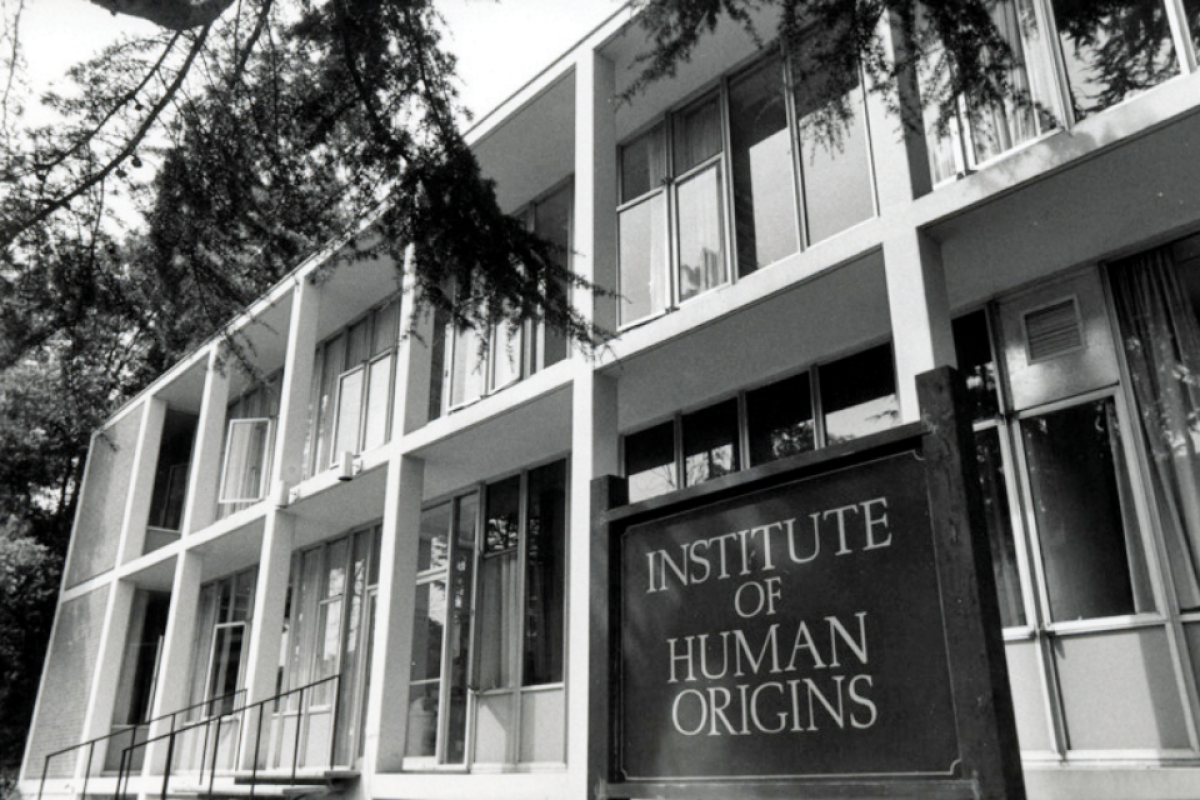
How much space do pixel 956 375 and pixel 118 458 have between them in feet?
59.7

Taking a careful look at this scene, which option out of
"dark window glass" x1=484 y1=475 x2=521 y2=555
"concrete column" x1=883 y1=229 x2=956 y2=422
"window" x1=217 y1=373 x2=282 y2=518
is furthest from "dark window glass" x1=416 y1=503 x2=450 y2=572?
"concrete column" x1=883 y1=229 x2=956 y2=422

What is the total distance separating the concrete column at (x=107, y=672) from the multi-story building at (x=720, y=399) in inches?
73.6

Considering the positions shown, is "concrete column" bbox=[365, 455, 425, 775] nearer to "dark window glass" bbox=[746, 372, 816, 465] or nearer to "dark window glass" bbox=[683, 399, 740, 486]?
"dark window glass" bbox=[683, 399, 740, 486]

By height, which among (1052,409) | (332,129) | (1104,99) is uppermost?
(1104,99)

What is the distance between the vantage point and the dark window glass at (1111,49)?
5898 mm

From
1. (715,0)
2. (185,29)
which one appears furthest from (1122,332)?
(185,29)

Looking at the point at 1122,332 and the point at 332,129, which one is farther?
the point at 1122,332

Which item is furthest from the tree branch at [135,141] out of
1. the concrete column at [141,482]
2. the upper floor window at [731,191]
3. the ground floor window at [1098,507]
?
the concrete column at [141,482]

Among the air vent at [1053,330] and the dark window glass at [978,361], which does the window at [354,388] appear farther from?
the air vent at [1053,330]

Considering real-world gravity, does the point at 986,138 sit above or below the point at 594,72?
below

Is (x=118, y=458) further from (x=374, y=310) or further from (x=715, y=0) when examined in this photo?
(x=715, y=0)

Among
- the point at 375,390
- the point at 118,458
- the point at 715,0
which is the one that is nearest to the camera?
the point at 715,0

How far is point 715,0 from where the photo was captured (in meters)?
4.32

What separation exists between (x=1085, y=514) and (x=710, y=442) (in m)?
3.22
